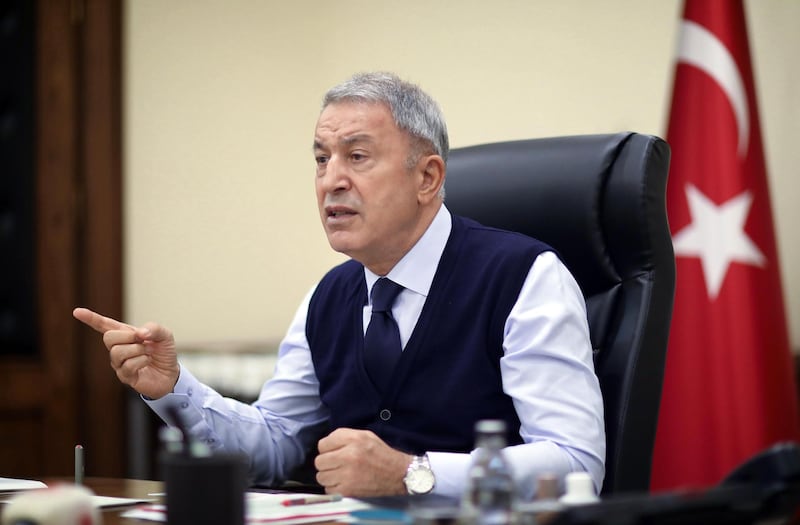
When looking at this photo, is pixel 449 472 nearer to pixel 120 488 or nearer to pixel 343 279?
pixel 120 488

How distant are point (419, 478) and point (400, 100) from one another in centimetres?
73

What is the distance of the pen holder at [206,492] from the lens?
0.95 meters

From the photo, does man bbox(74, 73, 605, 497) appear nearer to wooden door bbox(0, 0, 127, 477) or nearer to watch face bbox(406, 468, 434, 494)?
watch face bbox(406, 468, 434, 494)

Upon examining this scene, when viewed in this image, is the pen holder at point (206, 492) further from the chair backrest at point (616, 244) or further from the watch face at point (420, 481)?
the chair backrest at point (616, 244)

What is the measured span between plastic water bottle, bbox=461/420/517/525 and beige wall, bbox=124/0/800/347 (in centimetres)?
221

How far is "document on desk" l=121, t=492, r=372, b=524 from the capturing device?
3.82ft

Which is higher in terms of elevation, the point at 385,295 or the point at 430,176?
the point at 430,176

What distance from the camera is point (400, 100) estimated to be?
189 centimetres

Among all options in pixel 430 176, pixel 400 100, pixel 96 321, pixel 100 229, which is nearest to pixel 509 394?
pixel 430 176

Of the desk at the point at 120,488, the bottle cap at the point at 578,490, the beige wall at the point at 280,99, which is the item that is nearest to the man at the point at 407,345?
the desk at the point at 120,488

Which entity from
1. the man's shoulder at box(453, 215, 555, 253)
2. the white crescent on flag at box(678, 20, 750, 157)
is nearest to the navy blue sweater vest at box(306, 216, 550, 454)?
the man's shoulder at box(453, 215, 555, 253)

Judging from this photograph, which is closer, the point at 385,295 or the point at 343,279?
the point at 385,295

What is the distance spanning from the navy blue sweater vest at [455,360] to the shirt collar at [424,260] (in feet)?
0.06

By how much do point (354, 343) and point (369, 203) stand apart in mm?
264
